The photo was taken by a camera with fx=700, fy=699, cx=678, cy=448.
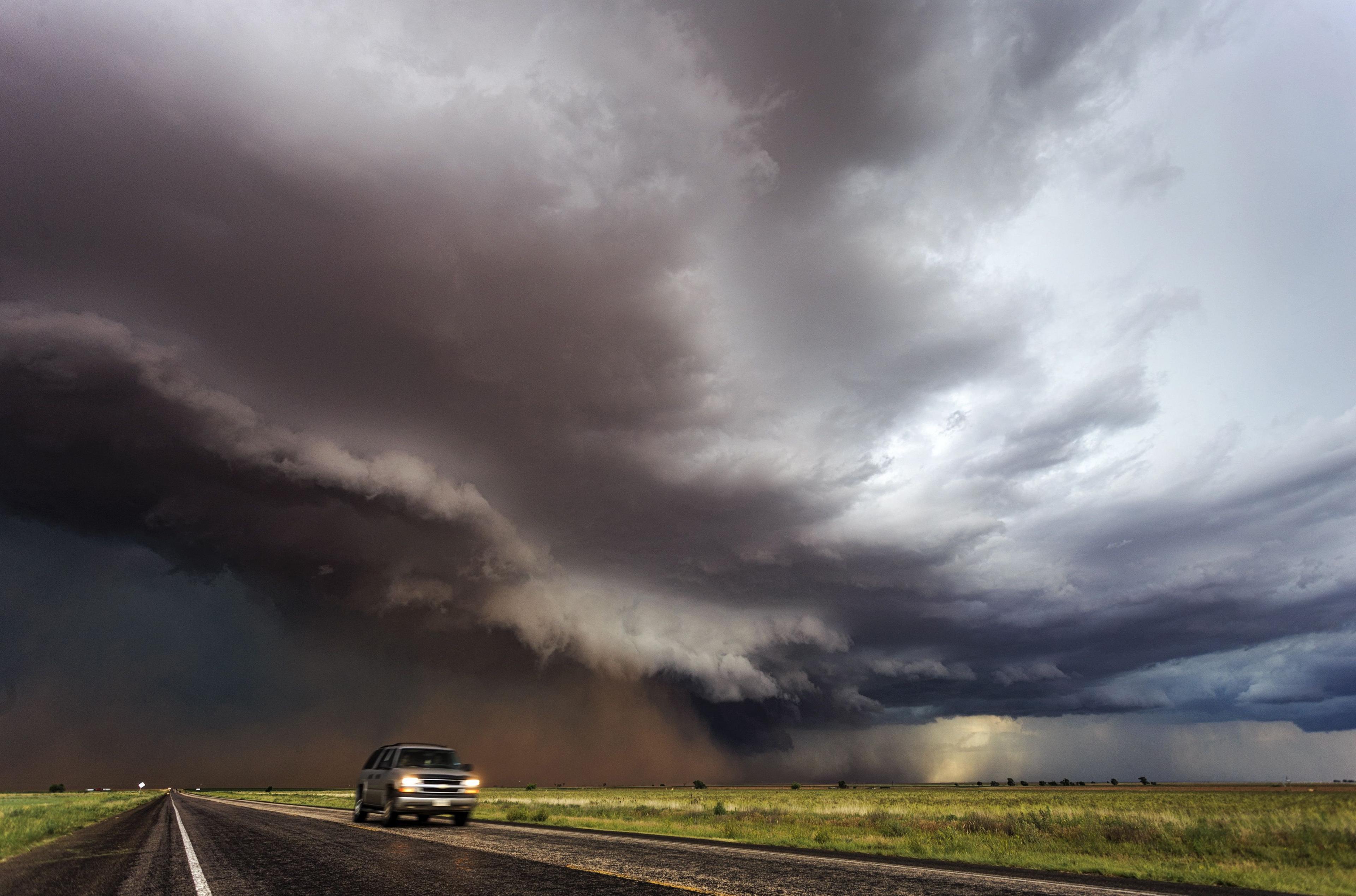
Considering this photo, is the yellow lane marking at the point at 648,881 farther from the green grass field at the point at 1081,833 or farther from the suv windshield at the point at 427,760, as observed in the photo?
the suv windshield at the point at 427,760

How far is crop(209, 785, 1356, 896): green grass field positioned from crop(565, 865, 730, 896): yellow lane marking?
8.52 metres

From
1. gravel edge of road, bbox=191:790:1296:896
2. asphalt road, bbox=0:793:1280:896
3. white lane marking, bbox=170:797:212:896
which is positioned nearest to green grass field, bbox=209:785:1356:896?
gravel edge of road, bbox=191:790:1296:896

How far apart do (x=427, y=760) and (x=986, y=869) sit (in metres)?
16.4

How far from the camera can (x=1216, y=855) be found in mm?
16688

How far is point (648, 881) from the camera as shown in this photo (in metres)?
10.0

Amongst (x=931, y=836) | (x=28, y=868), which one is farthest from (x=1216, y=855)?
(x=28, y=868)

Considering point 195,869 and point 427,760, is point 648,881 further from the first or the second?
point 427,760

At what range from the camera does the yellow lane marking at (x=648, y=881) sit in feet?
29.5

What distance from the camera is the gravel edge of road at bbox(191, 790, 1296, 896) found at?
10758 mm

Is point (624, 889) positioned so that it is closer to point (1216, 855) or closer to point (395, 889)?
point (395, 889)

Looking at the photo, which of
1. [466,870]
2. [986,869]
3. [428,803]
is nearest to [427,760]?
[428,803]

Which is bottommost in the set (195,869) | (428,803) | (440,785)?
(195,869)

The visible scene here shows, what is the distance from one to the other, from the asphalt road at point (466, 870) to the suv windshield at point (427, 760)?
6.58ft

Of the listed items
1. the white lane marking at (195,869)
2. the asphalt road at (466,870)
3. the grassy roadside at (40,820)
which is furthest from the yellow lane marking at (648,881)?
the grassy roadside at (40,820)
